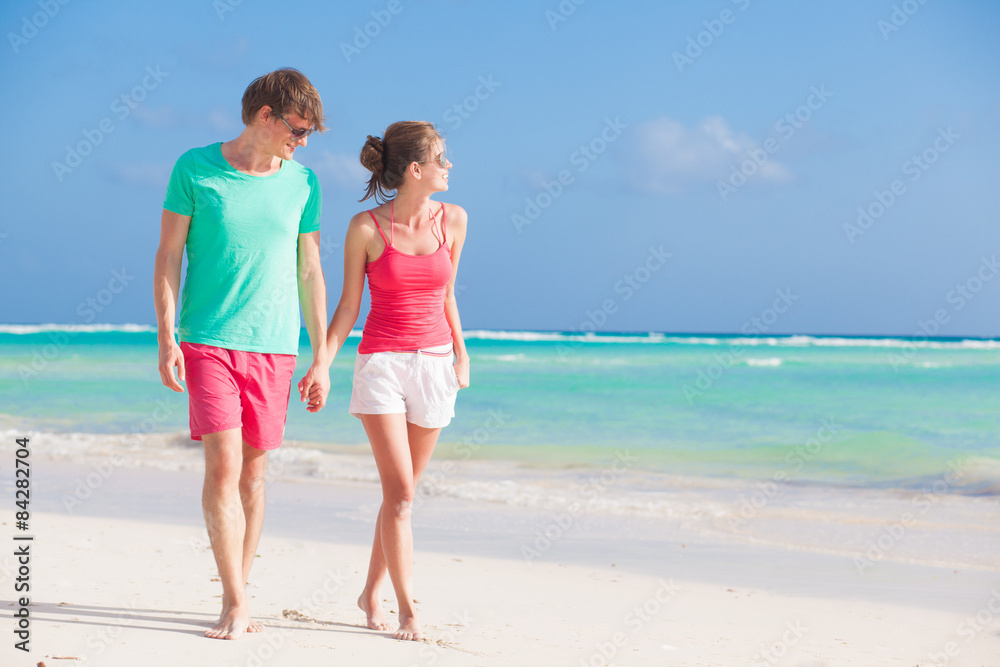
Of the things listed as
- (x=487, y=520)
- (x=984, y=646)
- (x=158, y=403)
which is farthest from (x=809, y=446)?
(x=158, y=403)

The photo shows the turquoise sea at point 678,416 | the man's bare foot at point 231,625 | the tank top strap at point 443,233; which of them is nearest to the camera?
the man's bare foot at point 231,625

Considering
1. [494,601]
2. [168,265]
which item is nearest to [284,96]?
[168,265]

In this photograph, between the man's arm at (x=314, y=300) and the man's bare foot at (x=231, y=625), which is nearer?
the man's bare foot at (x=231, y=625)

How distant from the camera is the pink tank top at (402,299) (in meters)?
2.96

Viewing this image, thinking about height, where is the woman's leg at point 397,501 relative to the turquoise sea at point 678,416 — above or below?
below

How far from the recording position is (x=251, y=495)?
115 inches

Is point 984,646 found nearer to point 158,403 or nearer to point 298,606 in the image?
point 298,606

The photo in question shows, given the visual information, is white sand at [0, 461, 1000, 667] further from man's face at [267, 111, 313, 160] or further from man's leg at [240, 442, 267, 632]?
man's face at [267, 111, 313, 160]

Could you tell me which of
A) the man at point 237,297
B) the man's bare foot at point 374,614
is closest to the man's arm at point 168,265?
the man at point 237,297

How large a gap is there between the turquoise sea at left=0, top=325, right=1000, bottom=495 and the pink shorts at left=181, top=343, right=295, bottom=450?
20.5ft

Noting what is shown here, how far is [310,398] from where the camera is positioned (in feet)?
9.51

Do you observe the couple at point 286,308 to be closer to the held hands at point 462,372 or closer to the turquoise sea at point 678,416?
the held hands at point 462,372

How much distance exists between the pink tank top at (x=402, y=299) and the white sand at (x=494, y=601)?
1062 mm

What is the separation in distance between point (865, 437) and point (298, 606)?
358 inches
